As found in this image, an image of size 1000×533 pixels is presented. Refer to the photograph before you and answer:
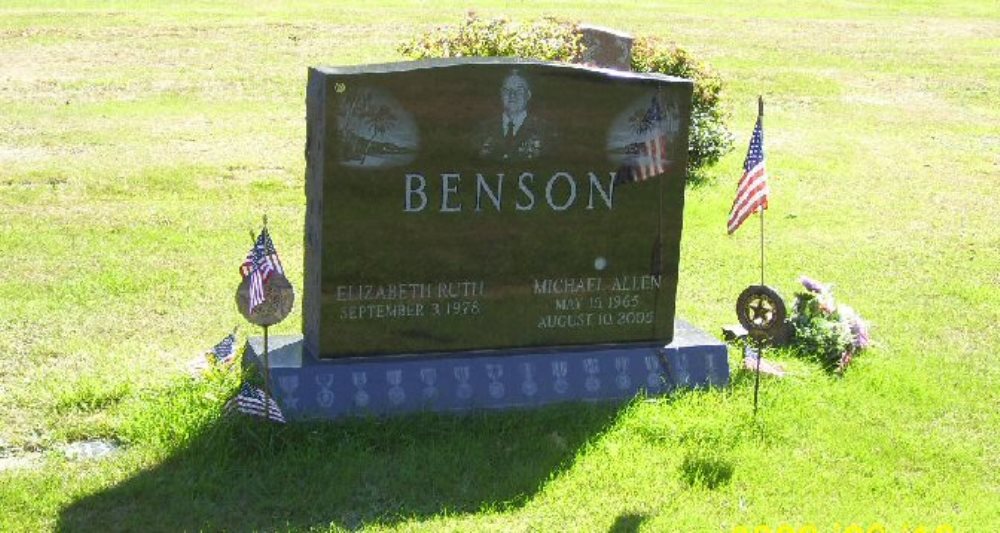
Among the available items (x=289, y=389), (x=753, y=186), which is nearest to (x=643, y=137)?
(x=753, y=186)

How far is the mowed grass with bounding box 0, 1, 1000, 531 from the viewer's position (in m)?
7.80

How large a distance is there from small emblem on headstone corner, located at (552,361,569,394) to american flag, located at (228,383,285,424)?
6.45ft

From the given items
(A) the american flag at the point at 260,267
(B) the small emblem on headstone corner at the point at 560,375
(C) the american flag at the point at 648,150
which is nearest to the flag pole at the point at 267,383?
(A) the american flag at the point at 260,267

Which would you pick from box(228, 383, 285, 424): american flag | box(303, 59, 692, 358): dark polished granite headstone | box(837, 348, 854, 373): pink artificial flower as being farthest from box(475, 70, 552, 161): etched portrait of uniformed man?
box(837, 348, 854, 373): pink artificial flower

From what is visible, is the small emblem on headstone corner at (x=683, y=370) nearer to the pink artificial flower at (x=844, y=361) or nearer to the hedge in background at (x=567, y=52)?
the pink artificial flower at (x=844, y=361)

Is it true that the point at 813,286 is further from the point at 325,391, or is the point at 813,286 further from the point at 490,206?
the point at 325,391

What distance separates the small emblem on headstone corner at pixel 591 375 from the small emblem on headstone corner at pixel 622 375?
14 cm

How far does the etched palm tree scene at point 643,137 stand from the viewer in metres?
9.09

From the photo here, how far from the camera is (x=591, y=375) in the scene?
30.1 ft

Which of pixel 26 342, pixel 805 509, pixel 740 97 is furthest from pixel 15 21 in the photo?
pixel 805 509

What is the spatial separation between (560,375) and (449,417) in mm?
902

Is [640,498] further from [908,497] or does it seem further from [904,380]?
[904,380]

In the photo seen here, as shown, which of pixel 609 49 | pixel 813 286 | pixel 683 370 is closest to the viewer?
pixel 683 370

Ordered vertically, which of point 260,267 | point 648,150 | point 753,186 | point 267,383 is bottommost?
point 267,383
